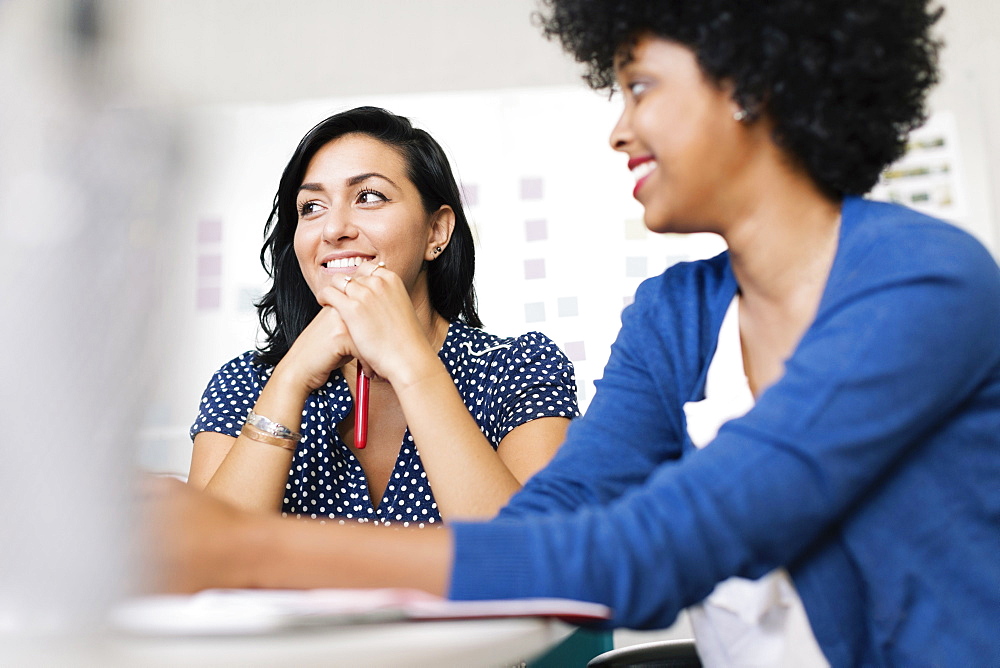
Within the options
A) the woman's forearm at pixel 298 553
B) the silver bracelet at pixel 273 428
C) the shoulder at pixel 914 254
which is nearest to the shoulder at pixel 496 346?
the silver bracelet at pixel 273 428

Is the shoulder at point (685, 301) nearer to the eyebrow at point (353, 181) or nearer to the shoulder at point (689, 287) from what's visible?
the shoulder at point (689, 287)

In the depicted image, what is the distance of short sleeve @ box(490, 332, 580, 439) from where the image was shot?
1.39 metres

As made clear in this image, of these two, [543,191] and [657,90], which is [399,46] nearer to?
[543,191]

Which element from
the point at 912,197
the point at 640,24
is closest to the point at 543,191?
the point at 912,197

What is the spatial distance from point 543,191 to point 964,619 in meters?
2.00

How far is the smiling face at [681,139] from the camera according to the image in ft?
2.72

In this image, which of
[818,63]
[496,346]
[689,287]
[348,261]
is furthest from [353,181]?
[818,63]

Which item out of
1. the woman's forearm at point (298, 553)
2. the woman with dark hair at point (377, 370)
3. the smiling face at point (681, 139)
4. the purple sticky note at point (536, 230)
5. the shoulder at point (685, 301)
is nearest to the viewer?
the woman's forearm at point (298, 553)

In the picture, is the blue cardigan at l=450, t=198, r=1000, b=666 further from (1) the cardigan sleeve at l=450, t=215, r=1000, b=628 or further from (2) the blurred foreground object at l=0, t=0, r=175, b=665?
(2) the blurred foreground object at l=0, t=0, r=175, b=665

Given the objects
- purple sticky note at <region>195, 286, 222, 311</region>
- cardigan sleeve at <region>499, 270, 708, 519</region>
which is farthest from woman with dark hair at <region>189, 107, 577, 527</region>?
purple sticky note at <region>195, 286, 222, 311</region>

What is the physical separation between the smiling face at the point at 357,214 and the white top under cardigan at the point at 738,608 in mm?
732

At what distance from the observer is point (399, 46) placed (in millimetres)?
2820

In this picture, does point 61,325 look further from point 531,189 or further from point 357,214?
point 531,189

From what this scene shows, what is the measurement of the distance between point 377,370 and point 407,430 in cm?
21
